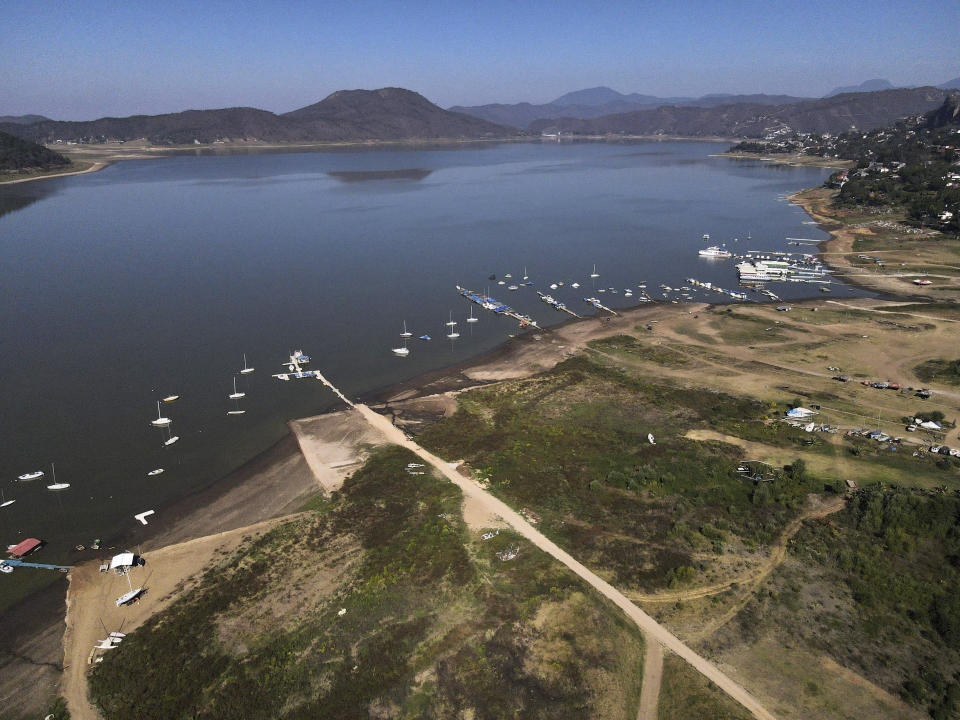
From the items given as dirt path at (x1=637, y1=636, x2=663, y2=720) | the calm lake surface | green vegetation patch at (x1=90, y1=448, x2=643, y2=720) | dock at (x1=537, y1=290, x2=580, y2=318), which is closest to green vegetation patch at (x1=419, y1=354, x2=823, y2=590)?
dirt path at (x1=637, y1=636, x2=663, y2=720)

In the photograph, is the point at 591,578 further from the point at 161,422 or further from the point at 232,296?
the point at 232,296

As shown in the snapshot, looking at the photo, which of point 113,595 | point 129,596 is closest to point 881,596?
point 129,596

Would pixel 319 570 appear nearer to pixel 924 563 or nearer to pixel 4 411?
pixel 924 563

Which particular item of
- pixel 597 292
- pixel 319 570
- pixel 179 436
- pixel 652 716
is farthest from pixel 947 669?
pixel 597 292

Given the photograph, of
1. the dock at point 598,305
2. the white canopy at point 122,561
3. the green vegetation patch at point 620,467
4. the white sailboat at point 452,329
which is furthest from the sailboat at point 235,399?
the dock at point 598,305

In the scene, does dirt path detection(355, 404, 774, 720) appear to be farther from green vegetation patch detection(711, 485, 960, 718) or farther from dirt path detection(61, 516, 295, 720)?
dirt path detection(61, 516, 295, 720)

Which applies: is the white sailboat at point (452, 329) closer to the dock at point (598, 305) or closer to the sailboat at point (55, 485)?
the dock at point (598, 305)
